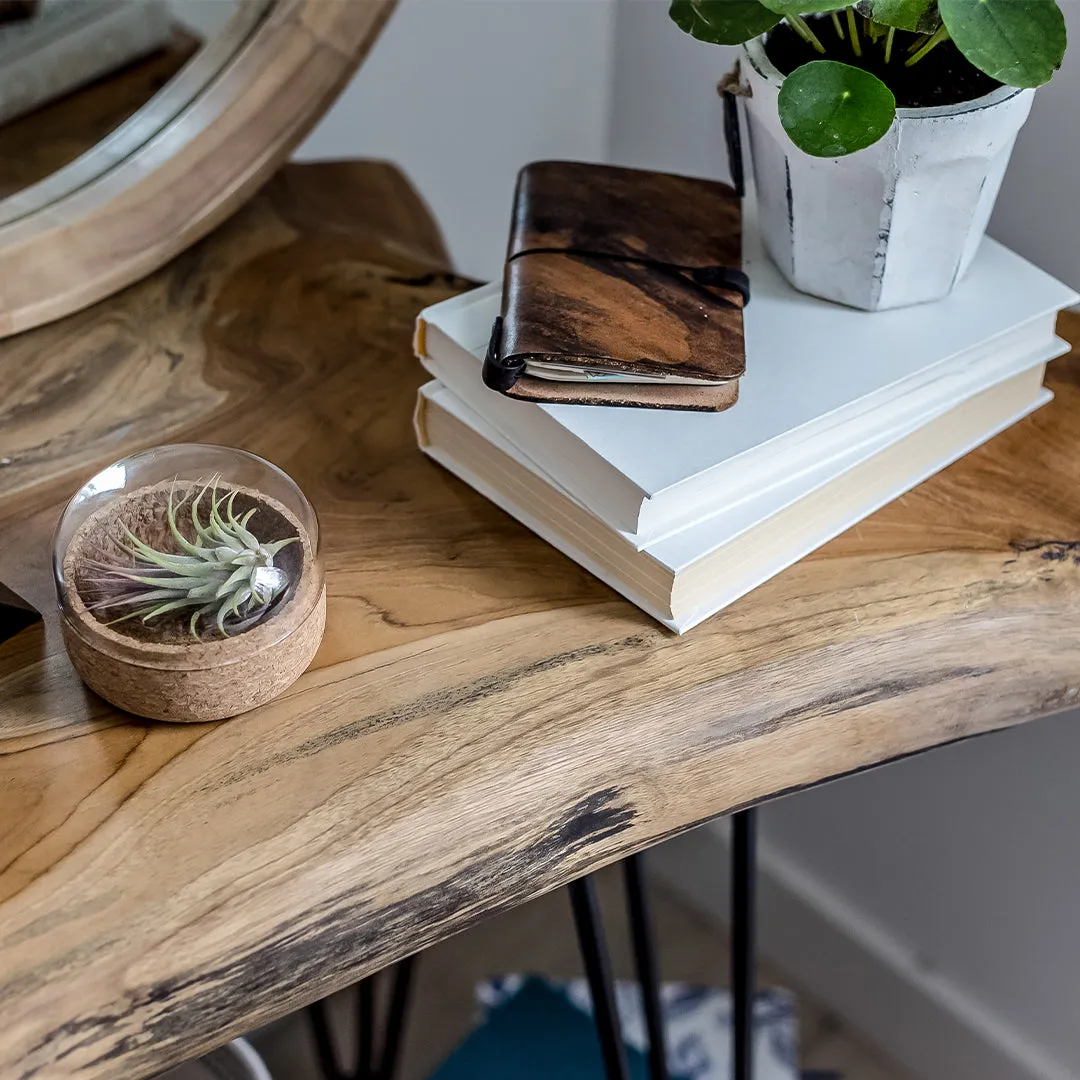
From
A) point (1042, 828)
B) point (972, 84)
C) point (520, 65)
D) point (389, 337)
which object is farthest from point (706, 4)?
point (1042, 828)

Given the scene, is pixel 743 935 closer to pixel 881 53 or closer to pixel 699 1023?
pixel 699 1023

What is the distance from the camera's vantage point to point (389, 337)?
71 centimetres

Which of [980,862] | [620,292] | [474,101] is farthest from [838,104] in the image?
[980,862]

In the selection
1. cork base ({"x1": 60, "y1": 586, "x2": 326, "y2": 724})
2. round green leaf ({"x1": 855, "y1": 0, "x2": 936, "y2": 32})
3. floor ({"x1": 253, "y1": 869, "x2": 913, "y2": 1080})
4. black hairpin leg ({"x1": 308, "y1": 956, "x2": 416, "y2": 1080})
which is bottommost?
floor ({"x1": 253, "y1": 869, "x2": 913, "y2": 1080})

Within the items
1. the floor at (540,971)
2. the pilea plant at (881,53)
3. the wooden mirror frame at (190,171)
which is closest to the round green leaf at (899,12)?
the pilea plant at (881,53)

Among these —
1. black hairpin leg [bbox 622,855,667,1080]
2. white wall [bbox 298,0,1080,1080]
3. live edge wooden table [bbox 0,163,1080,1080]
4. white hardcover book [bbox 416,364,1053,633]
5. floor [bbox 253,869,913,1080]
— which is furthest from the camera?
floor [bbox 253,869,913,1080]

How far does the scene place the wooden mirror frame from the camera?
0.67 m

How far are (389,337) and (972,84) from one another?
33 cm

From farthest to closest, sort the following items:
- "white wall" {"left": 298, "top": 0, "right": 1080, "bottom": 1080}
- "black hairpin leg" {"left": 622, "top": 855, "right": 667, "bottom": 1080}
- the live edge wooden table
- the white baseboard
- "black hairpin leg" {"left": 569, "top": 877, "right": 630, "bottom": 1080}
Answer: the white baseboard < "white wall" {"left": 298, "top": 0, "right": 1080, "bottom": 1080} < "black hairpin leg" {"left": 622, "top": 855, "right": 667, "bottom": 1080} < "black hairpin leg" {"left": 569, "top": 877, "right": 630, "bottom": 1080} < the live edge wooden table

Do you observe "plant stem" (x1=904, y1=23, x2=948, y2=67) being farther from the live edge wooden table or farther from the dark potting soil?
the live edge wooden table

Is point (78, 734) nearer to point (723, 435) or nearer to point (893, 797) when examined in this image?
point (723, 435)

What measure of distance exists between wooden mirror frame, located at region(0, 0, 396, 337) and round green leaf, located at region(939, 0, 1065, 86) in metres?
0.39

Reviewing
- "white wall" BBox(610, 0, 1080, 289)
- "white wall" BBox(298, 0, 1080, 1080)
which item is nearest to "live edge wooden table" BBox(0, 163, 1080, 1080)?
"white wall" BBox(610, 0, 1080, 289)

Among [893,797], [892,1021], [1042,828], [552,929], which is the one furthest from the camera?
[552,929]
